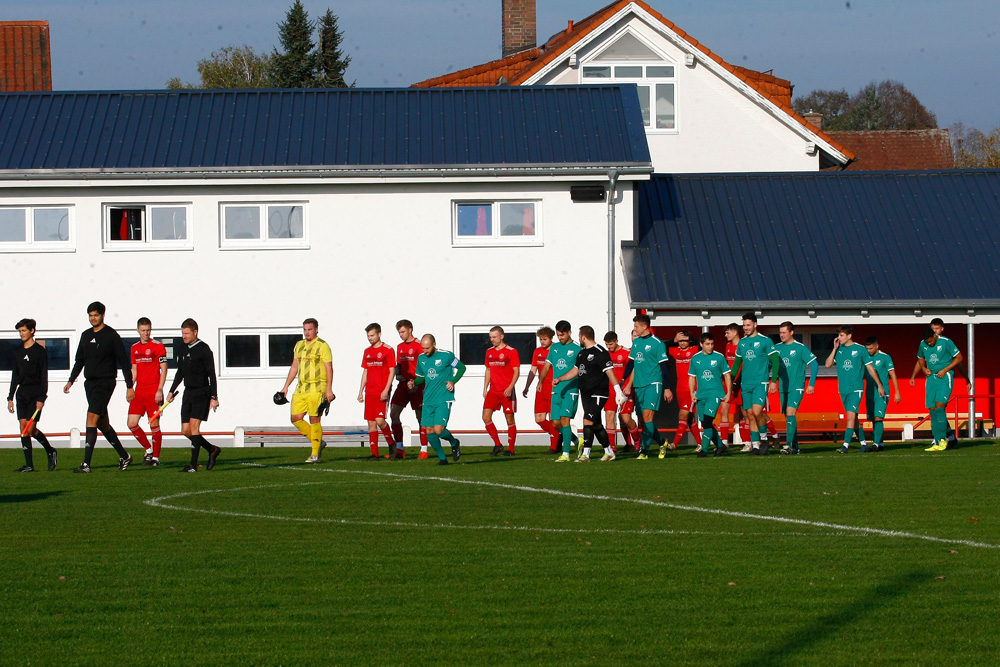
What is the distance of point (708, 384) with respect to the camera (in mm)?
18250

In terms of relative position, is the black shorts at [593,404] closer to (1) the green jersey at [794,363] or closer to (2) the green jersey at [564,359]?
(2) the green jersey at [564,359]

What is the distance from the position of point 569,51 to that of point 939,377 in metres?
17.3

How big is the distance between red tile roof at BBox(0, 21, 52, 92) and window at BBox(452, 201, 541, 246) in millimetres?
16077

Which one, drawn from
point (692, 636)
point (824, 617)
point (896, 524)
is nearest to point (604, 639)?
point (692, 636)

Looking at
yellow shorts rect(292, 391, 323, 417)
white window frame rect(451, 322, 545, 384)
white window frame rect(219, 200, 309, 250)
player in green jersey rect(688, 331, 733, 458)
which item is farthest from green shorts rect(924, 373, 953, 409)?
white window frame rect(219, 200, 309, 250)

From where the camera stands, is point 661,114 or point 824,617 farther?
point 661,114

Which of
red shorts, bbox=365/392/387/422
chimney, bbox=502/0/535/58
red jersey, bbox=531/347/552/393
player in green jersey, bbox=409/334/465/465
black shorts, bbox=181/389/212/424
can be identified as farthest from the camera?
chimney, bbox=502/0/535/58

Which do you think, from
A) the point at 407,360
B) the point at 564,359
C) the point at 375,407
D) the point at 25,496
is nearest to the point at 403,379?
the point at 407,360

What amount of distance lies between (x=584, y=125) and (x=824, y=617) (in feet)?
61.0

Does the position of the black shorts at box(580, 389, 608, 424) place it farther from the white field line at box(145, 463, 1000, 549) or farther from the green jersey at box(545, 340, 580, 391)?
the white field line at box(145, 463, 1000, 549)

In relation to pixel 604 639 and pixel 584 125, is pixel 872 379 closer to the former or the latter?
pixel 584 125

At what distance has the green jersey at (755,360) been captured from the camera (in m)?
18.4

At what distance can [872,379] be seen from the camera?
19.6 m

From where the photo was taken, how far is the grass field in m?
6.36
